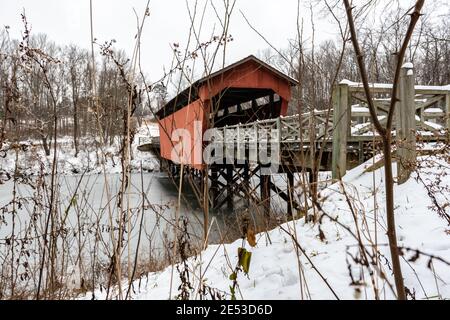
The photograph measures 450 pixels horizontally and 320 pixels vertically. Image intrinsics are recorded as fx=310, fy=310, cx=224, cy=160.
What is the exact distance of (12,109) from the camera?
1.85 m

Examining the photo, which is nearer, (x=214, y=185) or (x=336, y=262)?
(x=336, y=262)

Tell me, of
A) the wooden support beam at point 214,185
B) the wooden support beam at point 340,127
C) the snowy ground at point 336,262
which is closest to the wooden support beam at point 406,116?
the snowy ground at point 336,262

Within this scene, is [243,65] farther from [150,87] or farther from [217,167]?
[150,87]

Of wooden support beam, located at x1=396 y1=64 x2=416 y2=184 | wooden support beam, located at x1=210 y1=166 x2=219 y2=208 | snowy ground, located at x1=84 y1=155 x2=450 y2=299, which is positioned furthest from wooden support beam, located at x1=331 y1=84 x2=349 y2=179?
wooden support beam, located at x1=210 y1=166 x2=219 y2=208

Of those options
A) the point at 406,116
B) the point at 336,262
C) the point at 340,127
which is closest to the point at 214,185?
the point at 340,127

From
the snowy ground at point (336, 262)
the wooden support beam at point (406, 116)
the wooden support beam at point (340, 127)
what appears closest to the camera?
the snowy ground at point (336, 262)

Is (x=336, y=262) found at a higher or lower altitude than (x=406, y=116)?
lower

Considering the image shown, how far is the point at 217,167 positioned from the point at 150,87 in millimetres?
15060

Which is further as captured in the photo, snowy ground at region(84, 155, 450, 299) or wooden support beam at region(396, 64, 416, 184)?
wooden support beam at region(396, 64, 416, 184)

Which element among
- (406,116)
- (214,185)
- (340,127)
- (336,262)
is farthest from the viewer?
(214,185)

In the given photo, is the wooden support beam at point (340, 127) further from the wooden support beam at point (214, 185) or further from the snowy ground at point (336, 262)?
the wooden support beam at point (214, 185)

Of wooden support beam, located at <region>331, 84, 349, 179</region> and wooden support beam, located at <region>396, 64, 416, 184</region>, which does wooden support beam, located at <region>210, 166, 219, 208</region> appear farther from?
wooden support beam, located at <region>396, 64, 416, 184</region>

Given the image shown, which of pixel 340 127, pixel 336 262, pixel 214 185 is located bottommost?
pixel 214 185

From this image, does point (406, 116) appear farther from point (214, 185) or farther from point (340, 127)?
point (214, 185)
